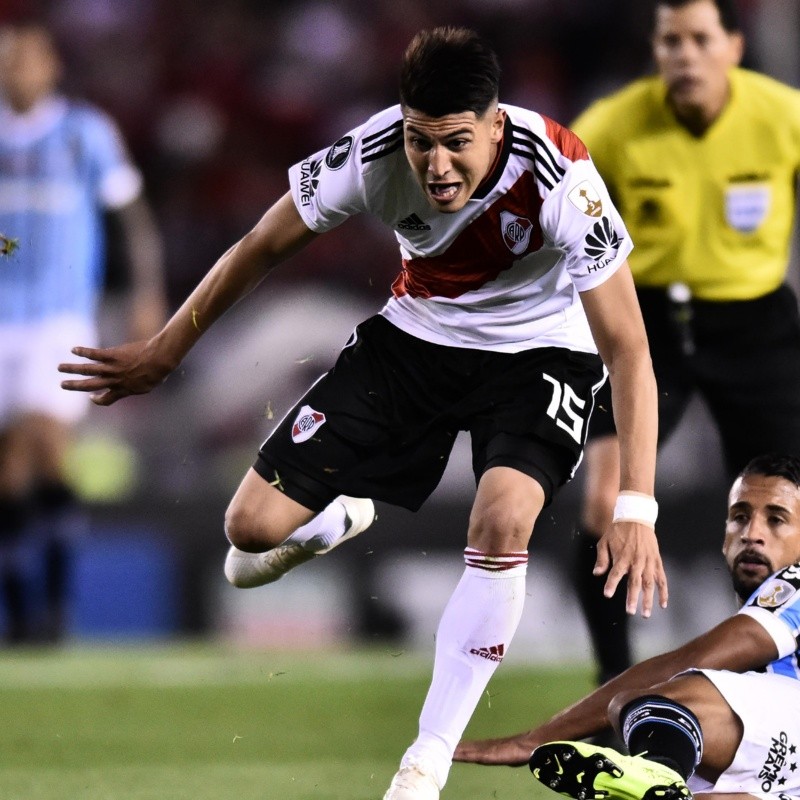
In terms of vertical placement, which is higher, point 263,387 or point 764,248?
point 764,248

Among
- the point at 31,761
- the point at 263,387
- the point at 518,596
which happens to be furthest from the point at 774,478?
the point at 263,387

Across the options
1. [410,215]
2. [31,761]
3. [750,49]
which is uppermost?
[750,49]

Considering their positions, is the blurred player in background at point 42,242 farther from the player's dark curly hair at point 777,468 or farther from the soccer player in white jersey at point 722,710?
the soccer player in white jersey at point 722,710

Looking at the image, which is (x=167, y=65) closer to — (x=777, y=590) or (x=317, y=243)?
(x=317, y=243)

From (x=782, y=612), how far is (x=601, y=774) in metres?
0.71

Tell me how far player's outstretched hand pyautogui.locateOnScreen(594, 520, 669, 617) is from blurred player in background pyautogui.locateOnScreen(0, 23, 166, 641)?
180 inches

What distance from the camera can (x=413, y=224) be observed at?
4086 millimetres

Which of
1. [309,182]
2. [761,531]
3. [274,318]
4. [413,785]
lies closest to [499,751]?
[413,785]

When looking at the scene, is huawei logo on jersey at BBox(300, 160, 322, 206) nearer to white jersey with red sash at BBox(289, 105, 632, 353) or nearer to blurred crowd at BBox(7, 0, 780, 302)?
white jersey with red sash at BBox(289, 105, 632, 353)

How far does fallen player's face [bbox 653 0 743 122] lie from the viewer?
5090 millimetres

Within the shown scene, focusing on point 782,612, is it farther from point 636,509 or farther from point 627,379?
point 627,379

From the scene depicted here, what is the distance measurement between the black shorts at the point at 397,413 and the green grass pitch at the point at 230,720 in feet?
2.71

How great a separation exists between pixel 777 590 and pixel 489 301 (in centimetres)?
113

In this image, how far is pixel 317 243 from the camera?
9.82 m
